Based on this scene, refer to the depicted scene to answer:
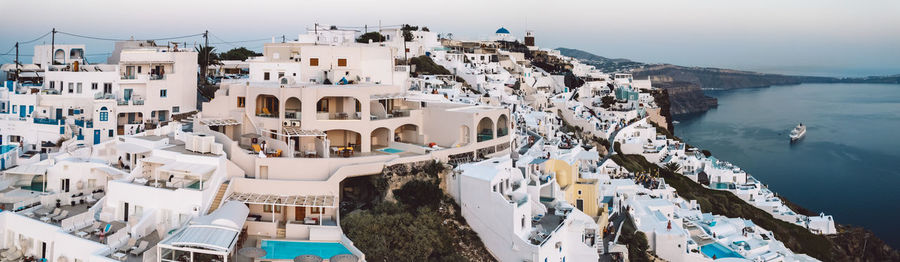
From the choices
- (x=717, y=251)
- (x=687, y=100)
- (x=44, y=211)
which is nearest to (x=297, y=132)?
(x=44, y=211)

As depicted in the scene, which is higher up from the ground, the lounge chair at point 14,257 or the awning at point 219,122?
the awning at point 219,122

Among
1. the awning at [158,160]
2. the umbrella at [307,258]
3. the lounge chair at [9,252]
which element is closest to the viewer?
the umbrella at [307,258]

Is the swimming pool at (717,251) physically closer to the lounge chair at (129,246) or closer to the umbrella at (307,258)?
the umbrella at (307,258)

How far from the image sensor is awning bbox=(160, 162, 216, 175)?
65.3 feet

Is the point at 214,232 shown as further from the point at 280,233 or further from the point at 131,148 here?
the point at 131,148

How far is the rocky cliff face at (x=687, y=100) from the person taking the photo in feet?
402

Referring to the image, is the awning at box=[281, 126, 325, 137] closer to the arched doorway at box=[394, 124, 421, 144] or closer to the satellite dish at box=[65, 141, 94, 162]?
the arched doorway at box=[394, 124, 421, 144]

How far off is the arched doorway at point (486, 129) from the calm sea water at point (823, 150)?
32.0 metres

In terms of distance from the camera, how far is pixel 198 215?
18.9 metres

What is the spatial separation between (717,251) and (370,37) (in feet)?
111

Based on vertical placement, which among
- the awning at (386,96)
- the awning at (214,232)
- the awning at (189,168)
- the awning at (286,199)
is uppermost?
the awning at (386,96)

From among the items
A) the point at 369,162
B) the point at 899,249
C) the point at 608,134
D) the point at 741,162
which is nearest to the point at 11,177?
the point at 369,162

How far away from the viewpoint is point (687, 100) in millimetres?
127250

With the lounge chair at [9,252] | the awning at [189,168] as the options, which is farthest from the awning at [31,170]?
the awning at [189,168]
